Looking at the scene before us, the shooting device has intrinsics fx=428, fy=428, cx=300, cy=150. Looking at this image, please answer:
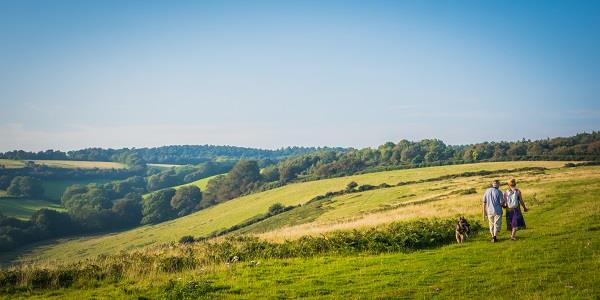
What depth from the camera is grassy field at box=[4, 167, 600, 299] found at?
12484 millimetres

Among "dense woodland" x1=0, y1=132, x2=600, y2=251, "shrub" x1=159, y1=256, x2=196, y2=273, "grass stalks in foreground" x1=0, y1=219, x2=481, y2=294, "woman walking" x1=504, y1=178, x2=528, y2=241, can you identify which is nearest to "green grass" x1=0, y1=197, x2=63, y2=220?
"dense woodland" x1=0, y1=132, x2=600, y2=251

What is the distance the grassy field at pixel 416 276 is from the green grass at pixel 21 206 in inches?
5327

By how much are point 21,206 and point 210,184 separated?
61.9 meters

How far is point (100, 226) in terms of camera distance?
140 m

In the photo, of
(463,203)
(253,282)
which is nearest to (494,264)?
(253,282)

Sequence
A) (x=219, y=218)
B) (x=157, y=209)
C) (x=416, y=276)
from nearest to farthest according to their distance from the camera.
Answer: (x=416, y=276)
(x=219, y=218)
(x=157, y=209)

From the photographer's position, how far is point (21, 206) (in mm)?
139500

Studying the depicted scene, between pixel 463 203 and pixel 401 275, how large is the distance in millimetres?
26730

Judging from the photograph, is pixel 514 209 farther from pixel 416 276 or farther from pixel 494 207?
pixel 416 276

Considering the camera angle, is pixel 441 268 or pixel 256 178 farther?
pixel 256 178

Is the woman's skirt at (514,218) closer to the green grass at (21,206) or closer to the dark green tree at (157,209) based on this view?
the dark green tree at (157,209)

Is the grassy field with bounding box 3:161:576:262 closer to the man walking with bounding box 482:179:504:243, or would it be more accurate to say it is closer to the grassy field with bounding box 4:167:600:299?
the man walking with bounding box 482:179:504:243

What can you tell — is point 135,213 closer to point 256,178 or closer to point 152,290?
point 256,178

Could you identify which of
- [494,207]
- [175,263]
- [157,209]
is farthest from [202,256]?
[157,209]
